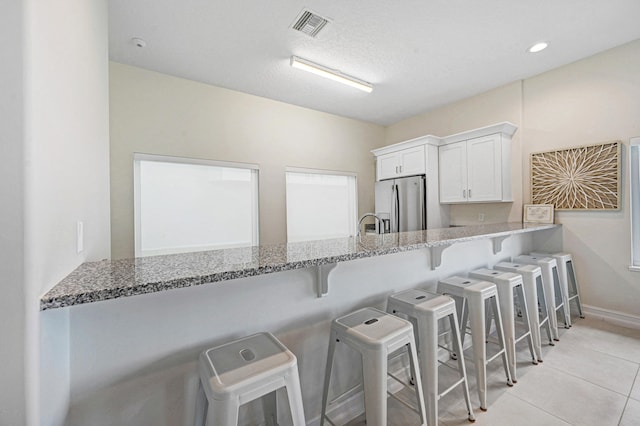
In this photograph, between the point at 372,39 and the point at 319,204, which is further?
the point at 319,204

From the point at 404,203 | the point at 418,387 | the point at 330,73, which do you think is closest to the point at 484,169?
the point at 404,203

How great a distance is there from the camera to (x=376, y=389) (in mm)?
1176

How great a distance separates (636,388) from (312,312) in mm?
2278

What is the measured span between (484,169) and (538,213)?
0.80 meters

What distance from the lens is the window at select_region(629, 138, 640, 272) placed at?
8.63ft

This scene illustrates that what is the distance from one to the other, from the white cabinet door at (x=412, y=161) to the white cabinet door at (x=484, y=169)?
1.99 ft

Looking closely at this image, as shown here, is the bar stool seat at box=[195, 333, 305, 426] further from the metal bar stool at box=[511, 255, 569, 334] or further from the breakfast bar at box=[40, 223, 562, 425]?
the metal bar stool at box=[511, 255, 569, 334]

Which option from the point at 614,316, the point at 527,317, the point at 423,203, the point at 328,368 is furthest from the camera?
the point at 423,203

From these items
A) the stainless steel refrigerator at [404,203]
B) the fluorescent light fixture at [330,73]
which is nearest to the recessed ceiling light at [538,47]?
the fluorescent light fixture at [330,73]

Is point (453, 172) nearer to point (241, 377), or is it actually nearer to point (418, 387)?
point (418, 387)

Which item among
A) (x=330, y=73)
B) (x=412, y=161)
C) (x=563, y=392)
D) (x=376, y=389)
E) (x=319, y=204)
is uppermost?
(x=330, y=73)

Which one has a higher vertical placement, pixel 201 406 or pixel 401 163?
pixel 401 163

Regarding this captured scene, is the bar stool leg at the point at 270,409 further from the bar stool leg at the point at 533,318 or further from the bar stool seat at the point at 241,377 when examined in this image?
the bar stool leg at the point at 533,318

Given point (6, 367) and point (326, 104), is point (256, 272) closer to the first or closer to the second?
point (6, 367)
